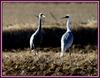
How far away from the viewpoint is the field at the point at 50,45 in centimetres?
823

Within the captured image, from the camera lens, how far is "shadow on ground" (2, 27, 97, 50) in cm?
1275

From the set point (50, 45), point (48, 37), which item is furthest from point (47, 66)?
point (50, 45)

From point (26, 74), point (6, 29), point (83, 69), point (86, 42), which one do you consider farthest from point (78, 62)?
point (86, 42)

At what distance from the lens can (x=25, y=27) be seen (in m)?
13.0

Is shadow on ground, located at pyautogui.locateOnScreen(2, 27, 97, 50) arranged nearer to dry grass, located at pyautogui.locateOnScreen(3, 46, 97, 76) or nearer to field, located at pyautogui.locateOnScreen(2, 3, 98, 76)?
field, located at pyautogui.locateOnScreen(2, 3, 98, 76)

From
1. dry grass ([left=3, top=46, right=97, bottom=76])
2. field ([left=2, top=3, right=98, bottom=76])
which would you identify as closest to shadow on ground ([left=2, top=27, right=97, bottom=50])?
field ([left=2, top=3, right=98, bottom=76])

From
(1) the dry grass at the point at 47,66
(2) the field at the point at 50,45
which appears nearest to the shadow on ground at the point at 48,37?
(2) the field at the point at 50,45

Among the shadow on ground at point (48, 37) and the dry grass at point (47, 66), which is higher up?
the dry grass at point (47, 66)

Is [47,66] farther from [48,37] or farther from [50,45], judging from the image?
[50,45]

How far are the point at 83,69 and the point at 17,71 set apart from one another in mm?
1146

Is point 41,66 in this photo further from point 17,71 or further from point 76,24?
point 76,24

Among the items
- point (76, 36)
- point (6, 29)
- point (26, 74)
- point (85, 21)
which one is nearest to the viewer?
point (26, 74)

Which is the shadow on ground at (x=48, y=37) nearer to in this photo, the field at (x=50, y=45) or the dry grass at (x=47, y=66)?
the field at (x=50, y=45)

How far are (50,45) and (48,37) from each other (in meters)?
0.42
